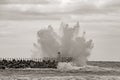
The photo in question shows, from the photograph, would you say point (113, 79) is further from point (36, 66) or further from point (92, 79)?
point (36, 66)

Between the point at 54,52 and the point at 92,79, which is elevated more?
the point at 54,52

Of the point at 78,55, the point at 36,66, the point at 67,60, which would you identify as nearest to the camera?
the point at 36,66

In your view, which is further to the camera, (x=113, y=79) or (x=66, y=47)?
(x=66, y=47)

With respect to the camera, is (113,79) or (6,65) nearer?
(113,79)

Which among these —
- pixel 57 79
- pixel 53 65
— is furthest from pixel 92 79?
pixel 53 65

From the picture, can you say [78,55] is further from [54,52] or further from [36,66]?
[36,66]

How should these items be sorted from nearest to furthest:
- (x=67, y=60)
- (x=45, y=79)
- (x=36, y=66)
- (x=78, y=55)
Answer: (x=45, y=79), (x=36, y=66), (x=67, y=60), (x=78, y=55)

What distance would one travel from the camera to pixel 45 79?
7169 centimetres

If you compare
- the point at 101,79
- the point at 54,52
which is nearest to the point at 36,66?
the point at 54,52

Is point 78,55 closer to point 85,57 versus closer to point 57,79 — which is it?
point 85,57

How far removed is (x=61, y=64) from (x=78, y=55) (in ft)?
64.1

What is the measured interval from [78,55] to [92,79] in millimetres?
68648

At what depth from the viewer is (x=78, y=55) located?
142 metres

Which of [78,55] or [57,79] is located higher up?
[78,55]
